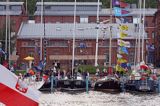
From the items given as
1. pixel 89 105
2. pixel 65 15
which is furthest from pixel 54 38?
pixel 89 105

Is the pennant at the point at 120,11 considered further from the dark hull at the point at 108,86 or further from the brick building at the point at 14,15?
the brick building at the point at 14,15

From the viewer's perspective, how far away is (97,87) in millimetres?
55219

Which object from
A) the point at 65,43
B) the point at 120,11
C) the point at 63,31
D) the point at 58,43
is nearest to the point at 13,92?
the point at 120,11

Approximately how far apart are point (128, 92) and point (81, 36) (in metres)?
44.2

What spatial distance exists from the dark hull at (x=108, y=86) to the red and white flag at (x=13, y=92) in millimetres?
48162

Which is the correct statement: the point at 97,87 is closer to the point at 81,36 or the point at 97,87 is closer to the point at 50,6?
the point at 81,36

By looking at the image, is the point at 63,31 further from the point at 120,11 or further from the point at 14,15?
the point at 120,11

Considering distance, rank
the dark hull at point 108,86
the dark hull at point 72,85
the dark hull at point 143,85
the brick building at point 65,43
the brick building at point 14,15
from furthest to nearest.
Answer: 1. the brick building at point 14,15
2. the brick building at point 65,43
3. the dark hull at point 72,85
4. the dark hull at point 143,85
5. the dark hull at point 108,86

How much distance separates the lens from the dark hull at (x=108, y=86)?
54188mm

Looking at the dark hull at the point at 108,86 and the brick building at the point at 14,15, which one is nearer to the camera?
the dark hull at the point at 108,86

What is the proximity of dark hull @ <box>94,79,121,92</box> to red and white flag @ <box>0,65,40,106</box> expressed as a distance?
4816 cm

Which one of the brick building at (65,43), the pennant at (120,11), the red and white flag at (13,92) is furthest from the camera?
the brick building at (65,43)

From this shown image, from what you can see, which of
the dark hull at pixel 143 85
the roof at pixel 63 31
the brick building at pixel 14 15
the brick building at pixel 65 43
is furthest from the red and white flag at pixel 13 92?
the brick building at pixel 14 15

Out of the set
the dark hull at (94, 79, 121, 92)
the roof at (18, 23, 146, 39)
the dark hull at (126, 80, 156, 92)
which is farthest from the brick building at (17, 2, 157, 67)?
the dark hull at (126, 80, 156, 92)
